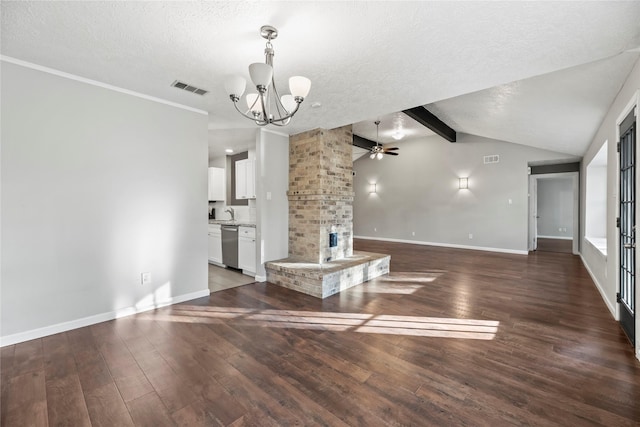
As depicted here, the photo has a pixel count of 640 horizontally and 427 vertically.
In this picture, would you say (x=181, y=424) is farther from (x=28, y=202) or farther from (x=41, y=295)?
(x=28, y=202)

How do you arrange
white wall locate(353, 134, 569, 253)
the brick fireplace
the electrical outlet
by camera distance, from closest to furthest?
the electrical outlet, the brick fireplace, white wall locate(353, 134, 569, 253)

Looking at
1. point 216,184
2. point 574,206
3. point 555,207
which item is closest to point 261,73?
point 216,184

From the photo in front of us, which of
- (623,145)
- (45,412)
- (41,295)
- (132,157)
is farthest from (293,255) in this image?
(623,145)

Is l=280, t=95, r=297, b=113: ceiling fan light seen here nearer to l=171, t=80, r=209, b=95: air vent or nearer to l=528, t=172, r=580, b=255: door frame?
l=171, t=80, r=209, b=95: air vent

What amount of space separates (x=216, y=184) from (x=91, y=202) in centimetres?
391

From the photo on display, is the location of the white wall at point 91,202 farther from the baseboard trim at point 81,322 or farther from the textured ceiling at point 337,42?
the textured ceiling at point 337,42

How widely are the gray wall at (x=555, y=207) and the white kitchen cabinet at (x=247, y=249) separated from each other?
10898 mm

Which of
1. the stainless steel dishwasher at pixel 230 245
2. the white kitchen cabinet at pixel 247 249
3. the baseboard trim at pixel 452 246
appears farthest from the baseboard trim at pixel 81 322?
the baseboard trim at pixel 452 246

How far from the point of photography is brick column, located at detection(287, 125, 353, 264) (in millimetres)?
4719

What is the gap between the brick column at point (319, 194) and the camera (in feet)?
15.5

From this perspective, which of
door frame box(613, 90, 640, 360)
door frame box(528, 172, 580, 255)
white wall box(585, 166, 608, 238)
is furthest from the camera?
door frame box(528, 172, 580, 255)

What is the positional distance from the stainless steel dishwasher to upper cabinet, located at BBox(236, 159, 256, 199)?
810 mm

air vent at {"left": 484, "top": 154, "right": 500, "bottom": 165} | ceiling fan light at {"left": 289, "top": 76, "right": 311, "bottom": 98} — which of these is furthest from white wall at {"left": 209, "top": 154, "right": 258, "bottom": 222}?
air vent at {"left": 484, "top": 154, "right": 500, "bottom": 165}

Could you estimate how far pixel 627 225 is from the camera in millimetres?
2816
